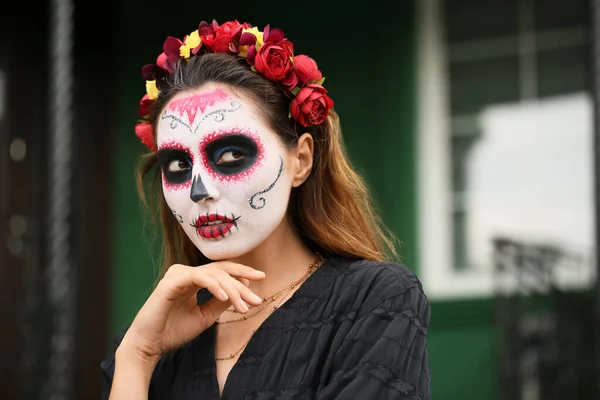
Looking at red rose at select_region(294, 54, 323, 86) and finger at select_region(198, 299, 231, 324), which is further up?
red rose at select_region(294, 54, 323, 86)

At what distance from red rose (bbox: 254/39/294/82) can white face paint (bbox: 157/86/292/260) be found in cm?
10

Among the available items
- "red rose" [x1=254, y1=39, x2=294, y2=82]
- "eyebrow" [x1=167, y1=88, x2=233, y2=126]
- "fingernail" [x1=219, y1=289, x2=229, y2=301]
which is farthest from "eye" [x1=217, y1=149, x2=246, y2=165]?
"fingernail" [x1=219, y1=289, x2=229, y2=301]

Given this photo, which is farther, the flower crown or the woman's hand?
the flower crown

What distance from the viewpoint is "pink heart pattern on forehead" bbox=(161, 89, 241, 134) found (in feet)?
7.53

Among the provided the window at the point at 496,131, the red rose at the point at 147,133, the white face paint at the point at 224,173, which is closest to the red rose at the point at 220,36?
the white face paint at the point at 224,173

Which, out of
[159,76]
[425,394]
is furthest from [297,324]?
[159,76]

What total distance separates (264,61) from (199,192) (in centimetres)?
34

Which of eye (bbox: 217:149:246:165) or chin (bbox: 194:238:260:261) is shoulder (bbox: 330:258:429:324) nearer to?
chin (bbox: 194:238:260:261)

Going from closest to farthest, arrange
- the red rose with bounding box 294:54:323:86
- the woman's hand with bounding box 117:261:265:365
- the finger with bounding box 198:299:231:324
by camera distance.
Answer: the woman's hand with bounding box 117:261:265:365 < the finger with bounding box 198:299:231:324 < the red rose with bounding box 294:54:323:86

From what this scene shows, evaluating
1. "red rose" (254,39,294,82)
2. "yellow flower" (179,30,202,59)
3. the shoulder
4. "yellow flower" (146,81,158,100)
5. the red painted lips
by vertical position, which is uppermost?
"yellow flower" (179,30,202,59)

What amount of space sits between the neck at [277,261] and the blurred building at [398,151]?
139 inches

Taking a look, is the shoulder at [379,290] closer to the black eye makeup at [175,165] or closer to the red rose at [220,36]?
the black eye makeup at [175,165]

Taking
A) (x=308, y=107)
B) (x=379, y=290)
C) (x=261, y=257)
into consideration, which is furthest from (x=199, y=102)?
(x=379, y=290)

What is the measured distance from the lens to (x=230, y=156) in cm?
228
